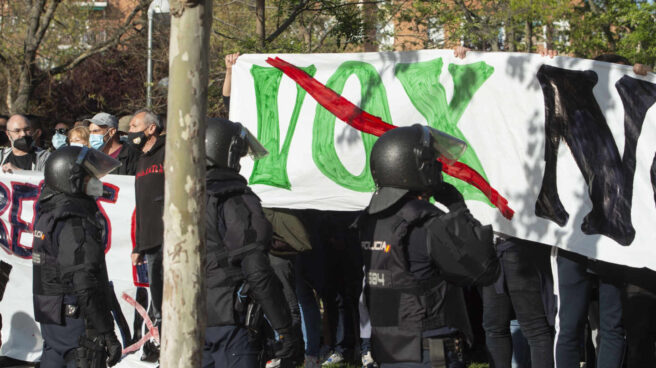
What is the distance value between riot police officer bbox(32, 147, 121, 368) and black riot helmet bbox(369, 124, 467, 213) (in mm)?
2070

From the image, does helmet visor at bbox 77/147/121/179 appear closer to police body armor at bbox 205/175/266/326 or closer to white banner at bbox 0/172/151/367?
police body armor at bbox 205/175/266/326

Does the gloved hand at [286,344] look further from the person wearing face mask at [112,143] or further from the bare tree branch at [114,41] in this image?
the bare tree branch at [114,41]

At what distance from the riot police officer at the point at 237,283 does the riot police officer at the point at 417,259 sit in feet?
1.93

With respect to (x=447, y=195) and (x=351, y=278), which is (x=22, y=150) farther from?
(x=447, y=195)

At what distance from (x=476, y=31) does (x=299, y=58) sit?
1035cm

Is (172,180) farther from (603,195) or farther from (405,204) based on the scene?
(603,195)

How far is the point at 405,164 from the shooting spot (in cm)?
452

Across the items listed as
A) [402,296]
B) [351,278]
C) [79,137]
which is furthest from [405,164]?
[79,137]

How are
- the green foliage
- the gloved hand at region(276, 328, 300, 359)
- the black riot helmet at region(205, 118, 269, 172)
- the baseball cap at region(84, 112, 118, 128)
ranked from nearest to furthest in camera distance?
1. the gloved hand at region(276, 328, 300, 359)
2. the black riot helmet at region(205, 118, 269, 172)
3. the baseball cap at region(84, 112, 118, 128)
4. the green foliage

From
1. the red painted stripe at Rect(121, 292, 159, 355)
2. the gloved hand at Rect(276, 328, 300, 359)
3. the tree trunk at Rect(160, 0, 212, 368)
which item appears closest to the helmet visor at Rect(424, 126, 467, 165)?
the gloved hand at Rect(276, 328, 300, 359)

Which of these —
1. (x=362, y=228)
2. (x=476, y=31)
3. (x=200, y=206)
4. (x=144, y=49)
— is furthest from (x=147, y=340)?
(x=476, y=31)

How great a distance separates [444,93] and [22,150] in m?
4.35

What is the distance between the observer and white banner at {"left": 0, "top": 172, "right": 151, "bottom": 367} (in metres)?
7.80

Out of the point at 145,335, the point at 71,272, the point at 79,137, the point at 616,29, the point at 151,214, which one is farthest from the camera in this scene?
the point at 616,29
